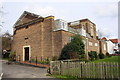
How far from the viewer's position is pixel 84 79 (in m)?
7.73

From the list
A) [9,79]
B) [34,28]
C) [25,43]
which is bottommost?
[9,79]

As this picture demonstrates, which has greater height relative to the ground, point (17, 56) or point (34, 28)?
point (34, 28)

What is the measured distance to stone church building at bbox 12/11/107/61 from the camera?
18.6 meters

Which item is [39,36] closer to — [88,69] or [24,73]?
[24,73]

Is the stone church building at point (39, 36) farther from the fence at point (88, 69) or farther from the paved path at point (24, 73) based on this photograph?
the fence at point (88, 69)

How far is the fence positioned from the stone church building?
806 cm

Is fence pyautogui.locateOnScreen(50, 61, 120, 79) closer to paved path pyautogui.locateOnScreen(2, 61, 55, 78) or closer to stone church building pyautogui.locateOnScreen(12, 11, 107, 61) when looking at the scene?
paved path pyautogui.locateOnScreen(2, 61, 55, 78)

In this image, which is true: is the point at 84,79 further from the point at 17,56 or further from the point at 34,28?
the point at 17,56


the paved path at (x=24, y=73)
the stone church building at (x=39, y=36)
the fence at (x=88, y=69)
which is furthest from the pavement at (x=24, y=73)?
the stone church building at (x=39, y=36)

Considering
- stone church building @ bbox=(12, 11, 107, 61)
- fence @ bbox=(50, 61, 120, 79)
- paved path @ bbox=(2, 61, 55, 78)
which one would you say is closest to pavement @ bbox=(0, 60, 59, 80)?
paved path @ bbox=(2, 61, 55, 78)

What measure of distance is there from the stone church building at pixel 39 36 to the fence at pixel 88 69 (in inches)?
317

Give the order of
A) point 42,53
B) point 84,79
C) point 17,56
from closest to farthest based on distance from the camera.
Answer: point 84,79
point 42,53
point 17,56

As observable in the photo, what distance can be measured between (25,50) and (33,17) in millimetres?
6937

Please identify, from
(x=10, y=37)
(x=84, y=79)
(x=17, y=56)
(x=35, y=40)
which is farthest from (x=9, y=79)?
(x=10, y=37)
